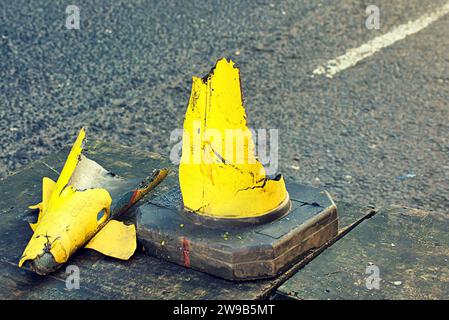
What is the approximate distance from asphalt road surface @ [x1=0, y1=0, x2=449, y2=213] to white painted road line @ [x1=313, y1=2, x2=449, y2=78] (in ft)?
0.18

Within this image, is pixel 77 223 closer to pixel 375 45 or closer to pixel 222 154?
pixel 222 154

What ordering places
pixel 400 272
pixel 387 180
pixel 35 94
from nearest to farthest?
pixel 400 272 → pixel 387 180 → pixel 35 94

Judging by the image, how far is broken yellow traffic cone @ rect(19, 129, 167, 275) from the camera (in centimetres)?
270

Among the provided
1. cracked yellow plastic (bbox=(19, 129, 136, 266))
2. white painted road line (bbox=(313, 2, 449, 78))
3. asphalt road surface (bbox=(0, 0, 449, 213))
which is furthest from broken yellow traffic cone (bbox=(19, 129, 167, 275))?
white painted road line (bbox=(313, 2, 449, 78))

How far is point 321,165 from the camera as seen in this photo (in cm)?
430

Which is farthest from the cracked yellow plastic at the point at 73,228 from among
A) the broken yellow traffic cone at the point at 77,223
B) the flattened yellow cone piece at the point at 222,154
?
the flattened yellow cone piece at the point at 222,154

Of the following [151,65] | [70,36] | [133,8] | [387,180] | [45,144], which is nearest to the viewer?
[387,180]

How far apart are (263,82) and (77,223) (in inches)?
109

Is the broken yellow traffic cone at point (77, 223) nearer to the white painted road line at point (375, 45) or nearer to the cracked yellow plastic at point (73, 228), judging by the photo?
the cracked yellow plastic at point (73, 228)

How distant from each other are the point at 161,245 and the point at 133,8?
4.06 m

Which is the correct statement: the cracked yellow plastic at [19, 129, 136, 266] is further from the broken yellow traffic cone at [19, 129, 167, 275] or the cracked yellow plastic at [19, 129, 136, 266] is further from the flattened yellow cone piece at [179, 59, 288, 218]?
the flattened yellow cone piece at [179, 59, 288, 218]

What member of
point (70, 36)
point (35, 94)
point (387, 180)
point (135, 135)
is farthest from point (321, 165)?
point (70, 36)

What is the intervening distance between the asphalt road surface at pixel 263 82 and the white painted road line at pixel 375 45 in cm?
6

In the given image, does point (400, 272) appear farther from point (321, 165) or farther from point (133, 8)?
point (133, 8)
